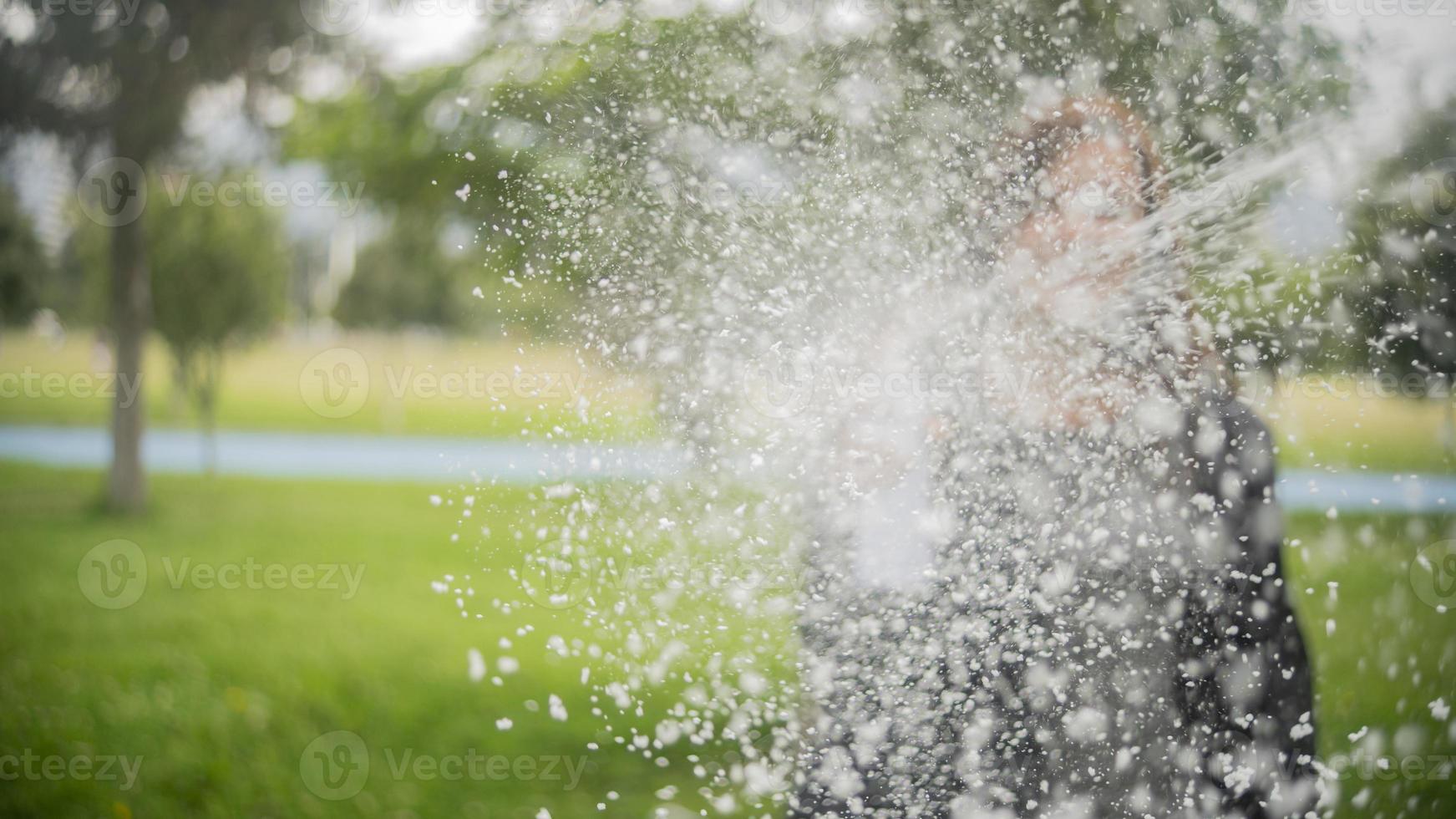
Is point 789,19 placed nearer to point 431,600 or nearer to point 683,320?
point 683,320

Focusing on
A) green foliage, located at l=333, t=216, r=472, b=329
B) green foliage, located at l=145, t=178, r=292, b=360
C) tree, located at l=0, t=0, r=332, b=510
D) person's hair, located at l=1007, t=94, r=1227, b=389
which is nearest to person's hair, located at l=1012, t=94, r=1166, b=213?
person's hair, located at l=1007, t=94, r=1227, b=389

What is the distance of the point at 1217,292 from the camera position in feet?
4.05

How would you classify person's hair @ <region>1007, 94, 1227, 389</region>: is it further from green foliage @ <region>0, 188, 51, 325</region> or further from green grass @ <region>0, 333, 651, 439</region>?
green foliage @ <region>0, 188, 51, 325</region>

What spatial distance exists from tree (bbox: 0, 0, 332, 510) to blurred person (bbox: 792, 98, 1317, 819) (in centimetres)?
395

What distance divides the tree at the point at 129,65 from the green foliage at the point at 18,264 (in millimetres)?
391

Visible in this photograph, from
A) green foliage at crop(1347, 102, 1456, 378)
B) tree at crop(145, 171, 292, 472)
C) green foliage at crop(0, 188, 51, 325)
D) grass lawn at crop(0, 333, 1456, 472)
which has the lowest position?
grass lawn at crop(0, 333, 1456, 472)

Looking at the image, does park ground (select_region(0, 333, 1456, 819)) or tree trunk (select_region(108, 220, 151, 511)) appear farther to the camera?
tree trunk (select_region(108, 220, 151, 511))

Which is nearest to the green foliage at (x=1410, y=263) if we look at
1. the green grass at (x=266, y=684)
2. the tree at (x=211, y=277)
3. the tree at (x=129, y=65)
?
the green grass at (x=266, y=684)

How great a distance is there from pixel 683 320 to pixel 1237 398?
857 millimetres

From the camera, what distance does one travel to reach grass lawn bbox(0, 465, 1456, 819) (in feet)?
4.34

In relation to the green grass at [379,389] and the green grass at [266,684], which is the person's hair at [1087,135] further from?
the green grass at [266,684]

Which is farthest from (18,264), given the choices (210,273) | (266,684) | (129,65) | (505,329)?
(505,329)

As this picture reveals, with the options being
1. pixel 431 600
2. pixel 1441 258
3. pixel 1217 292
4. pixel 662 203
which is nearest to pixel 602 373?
pixel 662 203

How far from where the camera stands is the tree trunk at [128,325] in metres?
5.10
